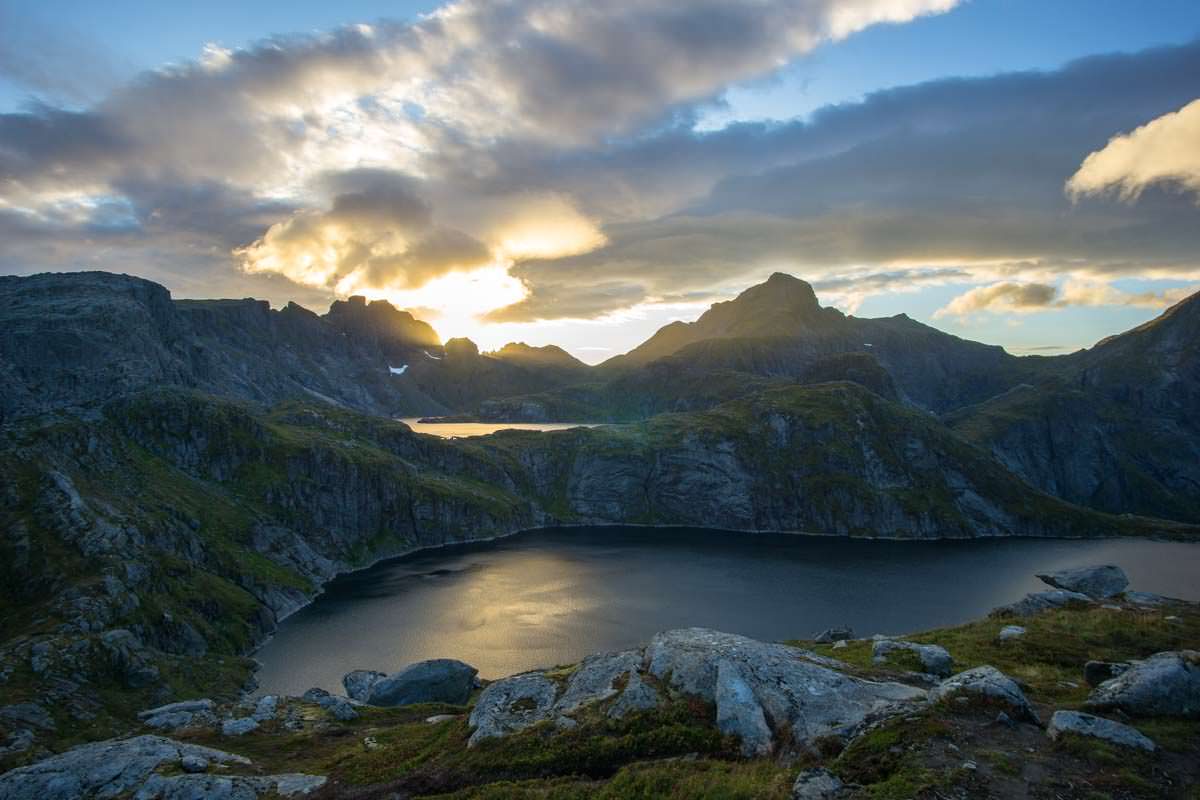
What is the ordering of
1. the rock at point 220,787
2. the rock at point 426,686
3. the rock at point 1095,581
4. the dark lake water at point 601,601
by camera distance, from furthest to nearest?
Result: 1. the dark lake water at point 601,601
2. the rock at point 1095,581
3. the rock at point 426,686
4. the rock at point 220,787

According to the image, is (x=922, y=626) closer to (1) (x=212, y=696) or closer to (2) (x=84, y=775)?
(1) (x=212, y=696)

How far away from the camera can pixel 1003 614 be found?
190 feet

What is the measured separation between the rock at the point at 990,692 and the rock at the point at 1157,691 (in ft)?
11.5

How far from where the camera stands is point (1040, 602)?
5797cm

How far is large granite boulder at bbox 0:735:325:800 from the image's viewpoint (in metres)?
30.4

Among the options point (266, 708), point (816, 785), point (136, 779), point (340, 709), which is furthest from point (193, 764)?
point (816, 785)

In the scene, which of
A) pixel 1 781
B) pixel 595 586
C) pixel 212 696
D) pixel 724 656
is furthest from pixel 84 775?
pixel 595 586

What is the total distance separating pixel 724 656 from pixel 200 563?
14275 cm

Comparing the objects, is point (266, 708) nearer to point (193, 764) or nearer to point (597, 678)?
point (193, 764)

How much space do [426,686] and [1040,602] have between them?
195 feet

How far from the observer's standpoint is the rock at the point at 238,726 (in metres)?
44.2

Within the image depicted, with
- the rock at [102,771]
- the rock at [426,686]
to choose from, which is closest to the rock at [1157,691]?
the rock at [102,771]

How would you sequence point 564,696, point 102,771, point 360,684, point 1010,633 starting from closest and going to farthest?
point 102,771 < point 564,696 < point 1010,633 < point 360,684

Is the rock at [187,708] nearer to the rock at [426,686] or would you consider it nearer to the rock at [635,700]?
the rock at [426,686]
